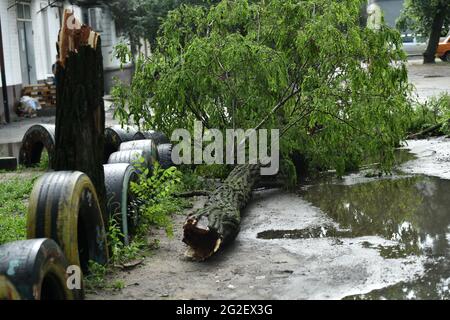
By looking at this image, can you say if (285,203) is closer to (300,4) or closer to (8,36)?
(300,4)

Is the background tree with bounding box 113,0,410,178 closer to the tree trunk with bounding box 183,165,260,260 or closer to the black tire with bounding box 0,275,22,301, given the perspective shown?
the tree trunk with bounding box 183,165,260,260

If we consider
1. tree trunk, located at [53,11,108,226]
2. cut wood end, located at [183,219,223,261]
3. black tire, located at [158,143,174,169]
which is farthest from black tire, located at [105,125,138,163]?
tree trunk, located at [53,11,108,226]

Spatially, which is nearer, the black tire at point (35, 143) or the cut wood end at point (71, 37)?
the cut wood end at point (71, 37)

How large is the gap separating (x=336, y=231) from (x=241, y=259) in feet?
4.28

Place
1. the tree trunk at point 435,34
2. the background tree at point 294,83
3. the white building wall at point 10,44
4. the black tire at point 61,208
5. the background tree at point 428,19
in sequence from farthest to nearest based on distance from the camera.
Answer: the tree trunk at point 435,34
the background tree at point 428,19
the white building wall at point 10,44
the background tree at point 294,83
the black tire at point 61,208

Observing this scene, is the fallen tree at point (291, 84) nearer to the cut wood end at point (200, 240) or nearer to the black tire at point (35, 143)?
the black tire at point (35, 143)

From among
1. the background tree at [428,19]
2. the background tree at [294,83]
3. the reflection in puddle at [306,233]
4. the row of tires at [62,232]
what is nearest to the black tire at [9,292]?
the row of tires at [62,232]

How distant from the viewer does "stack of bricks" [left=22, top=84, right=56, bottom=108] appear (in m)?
22.9

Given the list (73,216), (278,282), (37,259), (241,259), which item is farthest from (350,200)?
(37,259)

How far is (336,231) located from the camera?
7.36m

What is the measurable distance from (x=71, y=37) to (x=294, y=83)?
476 centimetres

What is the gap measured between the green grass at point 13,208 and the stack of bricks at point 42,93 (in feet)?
42.3

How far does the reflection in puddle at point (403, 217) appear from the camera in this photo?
5494 millimetres
